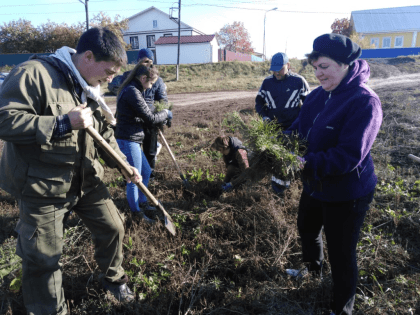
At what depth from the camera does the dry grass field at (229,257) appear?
234 centimetres

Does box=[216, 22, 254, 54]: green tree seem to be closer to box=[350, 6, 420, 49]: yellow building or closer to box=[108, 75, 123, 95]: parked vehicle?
box=[350, 6, 420, 49]: yellow building

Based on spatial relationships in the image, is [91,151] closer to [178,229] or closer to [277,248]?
[178,229]

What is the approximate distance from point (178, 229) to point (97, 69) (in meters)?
2.04

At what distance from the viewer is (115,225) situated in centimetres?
231

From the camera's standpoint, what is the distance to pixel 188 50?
3303 cm

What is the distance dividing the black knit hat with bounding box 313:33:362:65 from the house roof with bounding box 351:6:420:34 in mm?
44981

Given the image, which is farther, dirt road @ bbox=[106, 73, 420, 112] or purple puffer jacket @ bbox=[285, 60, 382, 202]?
dirt road @ bbox=[106, 73, 420, 112]

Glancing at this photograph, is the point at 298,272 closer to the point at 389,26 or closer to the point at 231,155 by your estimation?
the point at 231,155

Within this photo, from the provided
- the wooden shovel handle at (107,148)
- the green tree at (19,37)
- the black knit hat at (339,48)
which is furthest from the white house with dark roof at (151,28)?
the black knit hat at (339,48)

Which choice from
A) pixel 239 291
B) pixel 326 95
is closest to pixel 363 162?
pixel 326 95

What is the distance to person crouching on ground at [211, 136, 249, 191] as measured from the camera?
3.98 metres

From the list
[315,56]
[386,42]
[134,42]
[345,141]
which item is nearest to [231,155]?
[315,56]

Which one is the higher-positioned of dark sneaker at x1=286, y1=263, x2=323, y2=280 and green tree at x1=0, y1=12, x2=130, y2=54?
green tree at x1=0, y1=12, x2=130, y2=54

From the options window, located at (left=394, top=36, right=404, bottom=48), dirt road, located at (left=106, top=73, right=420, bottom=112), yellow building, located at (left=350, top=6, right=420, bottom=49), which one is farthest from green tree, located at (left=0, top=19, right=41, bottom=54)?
window, located at (left=394, top=36, right=404, bottom=48)
